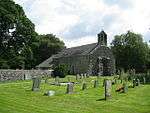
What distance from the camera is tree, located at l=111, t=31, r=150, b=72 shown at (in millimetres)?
99000

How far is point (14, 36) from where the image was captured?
66.6 m

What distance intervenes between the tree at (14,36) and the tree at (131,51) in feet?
128

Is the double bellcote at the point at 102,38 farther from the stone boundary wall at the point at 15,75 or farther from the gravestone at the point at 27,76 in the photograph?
the gravestone at the point at 27,76

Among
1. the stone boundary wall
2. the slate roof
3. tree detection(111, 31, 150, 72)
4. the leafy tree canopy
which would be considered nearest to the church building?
the slate roof

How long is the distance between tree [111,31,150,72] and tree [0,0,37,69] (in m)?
38.9

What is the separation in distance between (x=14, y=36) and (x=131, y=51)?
45.5 m

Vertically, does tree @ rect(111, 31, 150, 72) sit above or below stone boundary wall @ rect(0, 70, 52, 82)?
above

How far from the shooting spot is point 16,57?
66.6 metres

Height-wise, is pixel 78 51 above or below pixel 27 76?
above

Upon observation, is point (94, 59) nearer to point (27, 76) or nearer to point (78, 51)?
point (78, 51)

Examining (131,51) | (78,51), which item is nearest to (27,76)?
(78,51)

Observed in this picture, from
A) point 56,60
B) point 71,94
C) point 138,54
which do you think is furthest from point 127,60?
point 71,94

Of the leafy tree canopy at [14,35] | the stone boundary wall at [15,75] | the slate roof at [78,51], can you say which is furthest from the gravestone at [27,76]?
the slate roof at [78,51]

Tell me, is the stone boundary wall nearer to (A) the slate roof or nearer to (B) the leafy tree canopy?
(B) the leafy tree canopy
